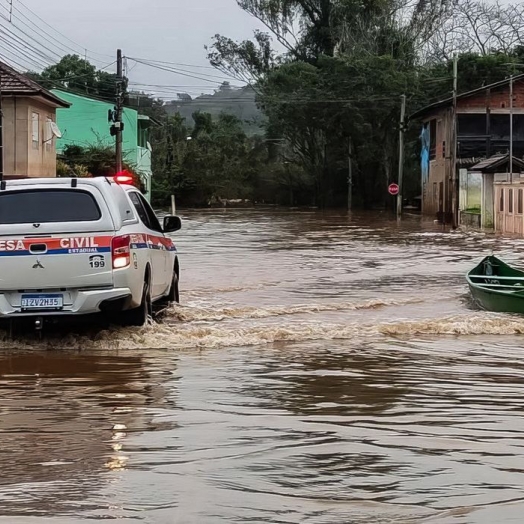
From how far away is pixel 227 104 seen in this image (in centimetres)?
9569

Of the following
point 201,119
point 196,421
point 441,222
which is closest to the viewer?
point 196,421

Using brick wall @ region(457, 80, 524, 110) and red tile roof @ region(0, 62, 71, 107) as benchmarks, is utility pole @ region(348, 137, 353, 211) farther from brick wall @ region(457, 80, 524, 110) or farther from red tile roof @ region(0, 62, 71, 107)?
red tile roof @ region(0, 62, 71, 107)

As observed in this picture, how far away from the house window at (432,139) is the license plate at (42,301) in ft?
167

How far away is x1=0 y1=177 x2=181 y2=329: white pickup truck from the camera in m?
10.6

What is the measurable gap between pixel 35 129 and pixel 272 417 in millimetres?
36799

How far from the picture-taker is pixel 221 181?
260ft

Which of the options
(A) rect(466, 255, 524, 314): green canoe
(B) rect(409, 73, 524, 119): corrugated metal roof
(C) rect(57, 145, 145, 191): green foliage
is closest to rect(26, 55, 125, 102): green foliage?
(C) rect(57, 145, 145, 191): green foliage

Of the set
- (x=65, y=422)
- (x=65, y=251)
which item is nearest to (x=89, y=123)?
(x=65, y=251)

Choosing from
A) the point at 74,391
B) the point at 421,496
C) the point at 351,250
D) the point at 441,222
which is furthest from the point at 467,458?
the point at 441,222

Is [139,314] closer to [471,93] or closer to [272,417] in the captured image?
[272,417]

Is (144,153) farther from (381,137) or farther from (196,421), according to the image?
(196,421)

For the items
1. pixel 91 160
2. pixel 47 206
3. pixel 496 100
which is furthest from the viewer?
pixel 496 100

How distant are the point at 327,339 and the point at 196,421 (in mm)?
5208

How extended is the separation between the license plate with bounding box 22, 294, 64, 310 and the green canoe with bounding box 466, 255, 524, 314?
6233mm
